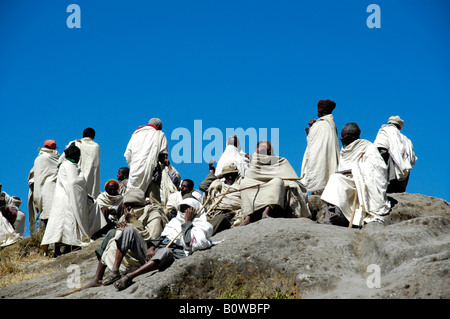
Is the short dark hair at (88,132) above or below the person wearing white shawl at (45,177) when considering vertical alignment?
above

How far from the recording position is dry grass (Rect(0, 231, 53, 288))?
10.4 m

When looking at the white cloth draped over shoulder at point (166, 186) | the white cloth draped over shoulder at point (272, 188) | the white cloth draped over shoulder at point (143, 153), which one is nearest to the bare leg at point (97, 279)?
the white cloth draped over shoulder at point (272, 188)

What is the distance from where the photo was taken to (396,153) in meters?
11.3

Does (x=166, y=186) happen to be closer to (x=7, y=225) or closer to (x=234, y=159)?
(x=234, y=159)

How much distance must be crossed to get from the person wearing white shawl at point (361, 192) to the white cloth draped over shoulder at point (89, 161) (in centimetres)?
537

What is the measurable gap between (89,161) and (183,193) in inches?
82.3

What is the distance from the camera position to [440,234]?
807cm

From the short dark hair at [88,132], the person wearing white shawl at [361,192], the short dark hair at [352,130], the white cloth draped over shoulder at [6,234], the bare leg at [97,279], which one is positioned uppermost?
the short dark hair at [352,130]

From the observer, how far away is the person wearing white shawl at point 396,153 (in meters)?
11.3

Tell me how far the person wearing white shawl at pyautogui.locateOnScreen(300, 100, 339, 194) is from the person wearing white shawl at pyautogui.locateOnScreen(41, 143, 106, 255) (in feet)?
13.1

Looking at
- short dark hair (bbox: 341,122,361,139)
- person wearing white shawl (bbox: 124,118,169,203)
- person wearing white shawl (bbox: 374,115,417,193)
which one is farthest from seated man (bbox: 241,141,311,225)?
person wearing white shawl (bbox: 124,118,169,203)

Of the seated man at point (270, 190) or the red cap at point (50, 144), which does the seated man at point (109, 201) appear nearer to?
the red cap at point (50, 144)
